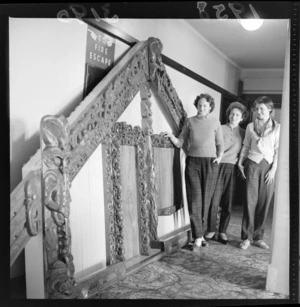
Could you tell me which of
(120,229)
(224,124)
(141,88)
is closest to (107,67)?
(141,88)

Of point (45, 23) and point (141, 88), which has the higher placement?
point (45, 23)

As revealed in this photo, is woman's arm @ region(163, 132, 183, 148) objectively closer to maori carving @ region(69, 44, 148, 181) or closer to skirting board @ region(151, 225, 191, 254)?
maori carving @ region(69, 44, 148, 181)

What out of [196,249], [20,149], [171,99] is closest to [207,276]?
[196,249]

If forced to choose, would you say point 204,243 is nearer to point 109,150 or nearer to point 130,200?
point 130,200

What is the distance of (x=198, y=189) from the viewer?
1738 mm

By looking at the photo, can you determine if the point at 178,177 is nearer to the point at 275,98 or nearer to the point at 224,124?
the point at 224,124

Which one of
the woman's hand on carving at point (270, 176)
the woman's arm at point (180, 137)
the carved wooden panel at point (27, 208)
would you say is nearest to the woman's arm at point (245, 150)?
the woman's hand on carving at point (270, 176)

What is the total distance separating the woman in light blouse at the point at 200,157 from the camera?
1686 millimetres

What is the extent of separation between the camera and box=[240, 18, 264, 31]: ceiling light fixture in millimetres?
1607

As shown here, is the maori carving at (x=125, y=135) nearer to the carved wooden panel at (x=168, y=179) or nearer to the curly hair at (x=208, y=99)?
the carved wooden panel at (x=168, y=179)

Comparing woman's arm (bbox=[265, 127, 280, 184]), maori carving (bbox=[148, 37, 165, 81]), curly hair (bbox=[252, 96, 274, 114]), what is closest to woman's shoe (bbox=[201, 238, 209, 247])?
woman's arm (bbox=[265, 127, 280, 184])

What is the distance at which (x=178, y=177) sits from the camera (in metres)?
1.75

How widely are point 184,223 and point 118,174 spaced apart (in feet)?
1.32

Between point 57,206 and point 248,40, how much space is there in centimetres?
111
